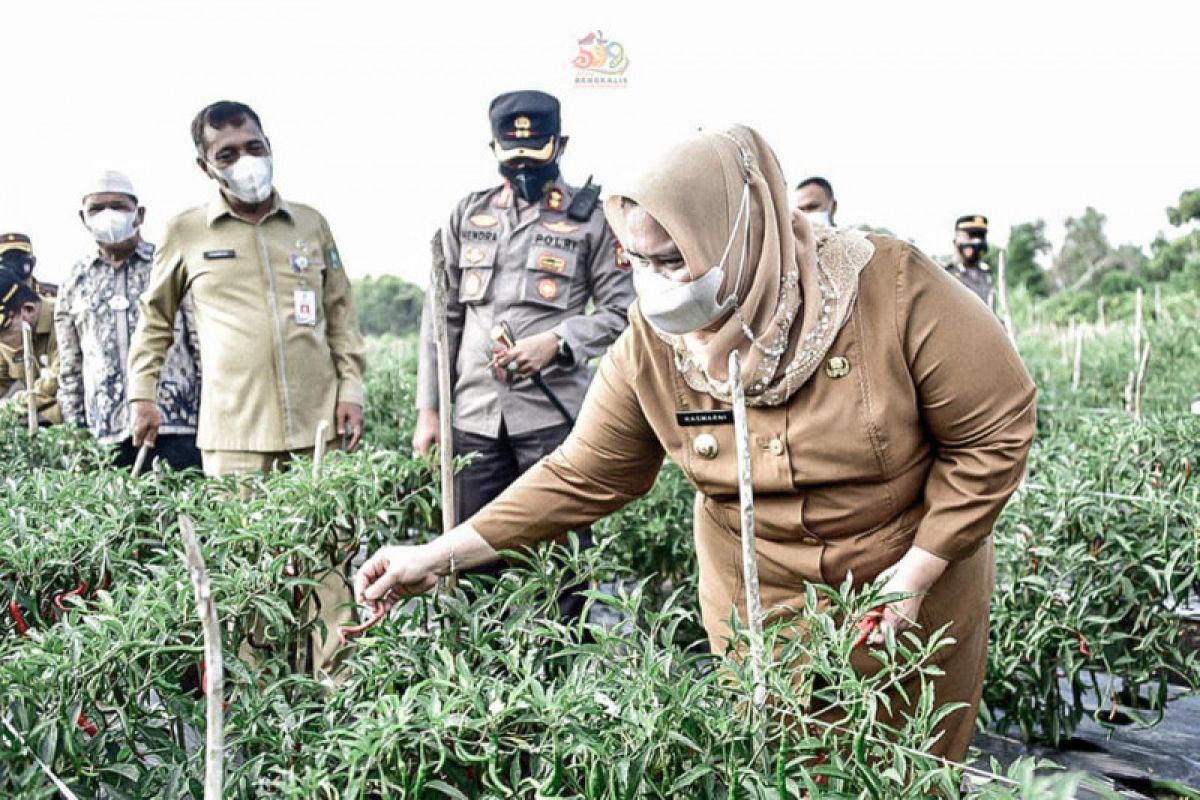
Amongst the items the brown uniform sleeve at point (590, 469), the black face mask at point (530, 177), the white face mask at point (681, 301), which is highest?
the black face mask at point (530, 177)

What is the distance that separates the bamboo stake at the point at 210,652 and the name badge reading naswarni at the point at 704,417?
0.93 metres

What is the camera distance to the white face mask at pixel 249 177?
3.50 metres

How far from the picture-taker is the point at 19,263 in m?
6.21

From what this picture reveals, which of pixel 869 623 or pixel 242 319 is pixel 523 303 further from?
pixel 869 623

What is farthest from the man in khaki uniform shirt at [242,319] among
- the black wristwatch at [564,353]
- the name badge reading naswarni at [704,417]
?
the name badge reading naswarni at [704,417]

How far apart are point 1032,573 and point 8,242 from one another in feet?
18.7

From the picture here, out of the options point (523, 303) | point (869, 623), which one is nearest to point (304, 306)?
point (523, 303)

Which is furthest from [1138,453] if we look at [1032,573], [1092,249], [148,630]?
[1092,249]

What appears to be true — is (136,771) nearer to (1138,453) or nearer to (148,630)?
(148,630)

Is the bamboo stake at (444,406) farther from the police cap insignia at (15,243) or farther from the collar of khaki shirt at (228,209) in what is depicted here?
the police cap insignia at (15,243)

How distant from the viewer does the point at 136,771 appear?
1.45 meters

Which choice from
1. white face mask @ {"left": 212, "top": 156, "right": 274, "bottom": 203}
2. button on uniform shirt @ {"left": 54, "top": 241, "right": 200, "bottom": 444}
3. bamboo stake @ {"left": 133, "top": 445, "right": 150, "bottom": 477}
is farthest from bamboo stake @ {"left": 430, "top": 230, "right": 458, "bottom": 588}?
button on uniform shirt @ {"left": 54, "top": 241, "right": 200, "bottom": 444}

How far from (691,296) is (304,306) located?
2.23 meters

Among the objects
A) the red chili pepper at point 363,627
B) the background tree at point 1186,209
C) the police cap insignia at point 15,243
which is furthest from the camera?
the background tree at point 1186,209
